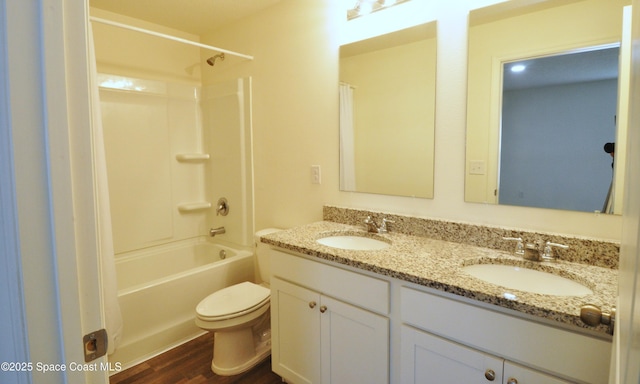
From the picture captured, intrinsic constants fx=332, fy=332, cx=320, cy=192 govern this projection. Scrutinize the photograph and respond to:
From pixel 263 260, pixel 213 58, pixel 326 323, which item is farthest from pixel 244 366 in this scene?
pixel 213 58

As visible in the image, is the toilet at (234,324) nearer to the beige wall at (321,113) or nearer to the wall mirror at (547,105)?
the beige wall at (321,113)

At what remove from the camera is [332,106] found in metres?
2.09

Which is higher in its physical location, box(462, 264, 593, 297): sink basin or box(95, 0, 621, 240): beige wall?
box(95, 0, 621, 240): beige wall

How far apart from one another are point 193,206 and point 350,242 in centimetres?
171

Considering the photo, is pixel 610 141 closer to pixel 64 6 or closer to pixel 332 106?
pixel 332 106

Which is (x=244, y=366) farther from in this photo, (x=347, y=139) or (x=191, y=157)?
(x=191, y=157)

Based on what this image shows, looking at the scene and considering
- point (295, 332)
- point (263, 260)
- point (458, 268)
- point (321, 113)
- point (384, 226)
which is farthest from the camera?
point (263, 260)

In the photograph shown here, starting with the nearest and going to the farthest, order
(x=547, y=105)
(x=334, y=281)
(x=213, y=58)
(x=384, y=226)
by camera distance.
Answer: (x=547, y=105), (x=334, y=281), (x=384, y=226), (x=213, y=58)

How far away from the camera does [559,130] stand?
1342 millimetres

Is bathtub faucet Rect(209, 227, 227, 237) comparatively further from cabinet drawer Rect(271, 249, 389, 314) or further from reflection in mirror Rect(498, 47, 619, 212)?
reflection in mirror Rect(498, 47, 619, 212)

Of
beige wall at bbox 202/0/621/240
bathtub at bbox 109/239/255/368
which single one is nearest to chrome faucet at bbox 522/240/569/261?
beige wall at bbox 202/0/621/240

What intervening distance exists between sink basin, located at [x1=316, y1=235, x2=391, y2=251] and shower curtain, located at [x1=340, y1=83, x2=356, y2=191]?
334 mm

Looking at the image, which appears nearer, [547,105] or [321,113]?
[547,105]

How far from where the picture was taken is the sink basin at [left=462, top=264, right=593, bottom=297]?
3.90ft
